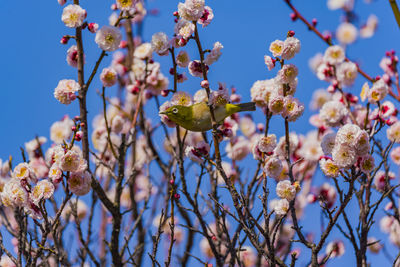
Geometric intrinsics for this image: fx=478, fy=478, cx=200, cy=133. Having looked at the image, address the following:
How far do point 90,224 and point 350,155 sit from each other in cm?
197

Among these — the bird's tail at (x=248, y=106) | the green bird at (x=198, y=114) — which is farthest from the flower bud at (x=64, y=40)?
the bird's tail at (x=248, y=106)

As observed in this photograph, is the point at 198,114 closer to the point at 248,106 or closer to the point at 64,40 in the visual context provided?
the point at 248,106

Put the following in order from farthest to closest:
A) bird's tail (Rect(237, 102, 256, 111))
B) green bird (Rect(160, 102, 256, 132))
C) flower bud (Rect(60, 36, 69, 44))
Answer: flower bud (Rect(60, 36, 69, 44)) → bird's tail (Rect(237, 102, 256, 111)) → green bird (Rect(160, 102, 256, 132))

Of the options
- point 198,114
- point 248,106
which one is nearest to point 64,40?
point 198,114

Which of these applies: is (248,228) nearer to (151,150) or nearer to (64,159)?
(64,159)

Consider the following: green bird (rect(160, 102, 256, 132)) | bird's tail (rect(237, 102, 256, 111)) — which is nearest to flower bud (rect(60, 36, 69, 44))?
green bird (rect(160, 102, 256, 132))

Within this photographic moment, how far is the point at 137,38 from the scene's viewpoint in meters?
6.02

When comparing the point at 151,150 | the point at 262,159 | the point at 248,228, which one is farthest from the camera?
the point at 151,150

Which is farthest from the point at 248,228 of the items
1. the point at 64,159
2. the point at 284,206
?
the point at 64,159

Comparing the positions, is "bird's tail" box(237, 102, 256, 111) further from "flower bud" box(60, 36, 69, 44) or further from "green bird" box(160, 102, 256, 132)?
"flower bud" box(60, 36, 69, 44)

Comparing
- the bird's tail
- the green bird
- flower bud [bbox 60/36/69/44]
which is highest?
flower bud [bbox 60/36/69/44]

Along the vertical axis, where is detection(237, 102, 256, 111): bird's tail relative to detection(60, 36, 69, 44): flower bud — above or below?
below

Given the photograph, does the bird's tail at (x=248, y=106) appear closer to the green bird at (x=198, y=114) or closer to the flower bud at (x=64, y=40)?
the green bird at (x=198, y=114)

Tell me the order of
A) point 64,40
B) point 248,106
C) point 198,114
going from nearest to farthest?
point 198,114 < point 248,106 < point 64,40
